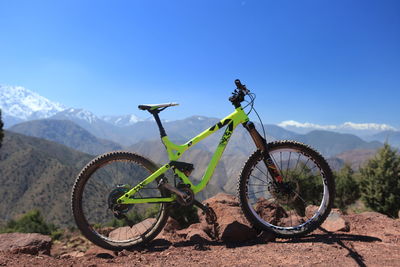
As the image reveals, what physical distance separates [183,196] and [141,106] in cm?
188

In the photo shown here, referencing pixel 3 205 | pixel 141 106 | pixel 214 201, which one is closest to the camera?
pixel 141 106

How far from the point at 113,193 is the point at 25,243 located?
1.87 meters

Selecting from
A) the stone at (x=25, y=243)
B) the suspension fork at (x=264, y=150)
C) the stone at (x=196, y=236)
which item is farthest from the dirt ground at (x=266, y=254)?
Answer: the suspension fork at (x=264, y=150)

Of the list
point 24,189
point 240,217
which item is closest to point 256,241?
point 240,217

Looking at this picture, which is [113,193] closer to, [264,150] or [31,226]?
[264,150]

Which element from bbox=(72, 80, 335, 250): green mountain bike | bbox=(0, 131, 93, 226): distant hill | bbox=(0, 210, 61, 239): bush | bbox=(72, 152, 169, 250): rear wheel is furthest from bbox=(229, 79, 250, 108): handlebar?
bbox=(0, 131, 93, 226): distant hill

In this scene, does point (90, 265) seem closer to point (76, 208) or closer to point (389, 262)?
point (76, 208)

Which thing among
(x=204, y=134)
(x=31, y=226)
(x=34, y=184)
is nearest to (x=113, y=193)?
(x=204, y=134)

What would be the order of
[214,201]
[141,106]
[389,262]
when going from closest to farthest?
1. [389,262]
2. [141,106]
3. [214,201]

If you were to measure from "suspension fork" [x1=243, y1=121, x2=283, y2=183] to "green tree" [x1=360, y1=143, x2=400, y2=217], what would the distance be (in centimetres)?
2301

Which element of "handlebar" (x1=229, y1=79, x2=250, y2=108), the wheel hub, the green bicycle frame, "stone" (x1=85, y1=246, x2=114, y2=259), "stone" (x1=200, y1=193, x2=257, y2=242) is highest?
"handlebar" (x1=229, y1=79, x2=250, y2=108)

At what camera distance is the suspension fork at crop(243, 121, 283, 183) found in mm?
5188

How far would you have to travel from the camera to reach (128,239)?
206 inches

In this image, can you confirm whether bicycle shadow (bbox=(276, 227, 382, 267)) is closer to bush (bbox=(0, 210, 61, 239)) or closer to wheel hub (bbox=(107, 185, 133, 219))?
wheel hub (bbox=(107, 185, 133, 219))
